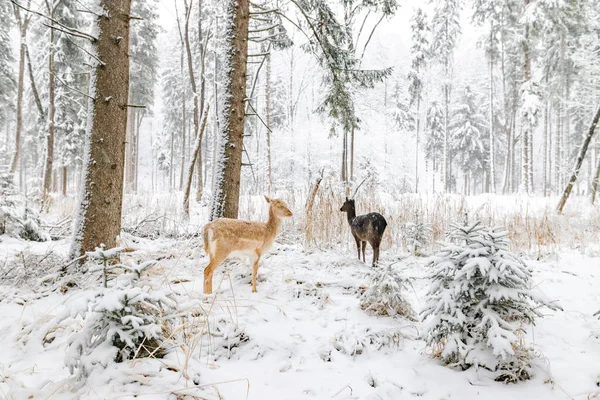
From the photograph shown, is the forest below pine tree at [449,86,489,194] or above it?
below

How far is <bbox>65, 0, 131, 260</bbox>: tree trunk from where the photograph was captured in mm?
3506

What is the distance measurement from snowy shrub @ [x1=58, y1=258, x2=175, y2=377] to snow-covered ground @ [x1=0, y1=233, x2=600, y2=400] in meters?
0.09

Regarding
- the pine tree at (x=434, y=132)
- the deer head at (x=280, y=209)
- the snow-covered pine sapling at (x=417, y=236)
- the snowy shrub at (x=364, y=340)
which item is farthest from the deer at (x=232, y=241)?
the pine tree at (x=434, y=132)

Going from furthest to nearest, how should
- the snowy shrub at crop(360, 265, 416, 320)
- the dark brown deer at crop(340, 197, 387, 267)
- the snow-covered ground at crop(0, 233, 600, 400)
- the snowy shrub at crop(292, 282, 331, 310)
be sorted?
1. the dark brown deer at crop(340, 197, 387, 267)
2. the snowy shrub at crop(292, 282, 331, 310)
3. the snowy shrub at crop(360, 265, 416, 320)
4. the snow-covered ground at crop(0, 233, 600, 400)

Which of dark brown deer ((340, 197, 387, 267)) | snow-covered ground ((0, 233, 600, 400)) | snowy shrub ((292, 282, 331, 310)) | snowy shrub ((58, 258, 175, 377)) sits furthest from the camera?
dark brown deer ((340, 197, 387, 267))

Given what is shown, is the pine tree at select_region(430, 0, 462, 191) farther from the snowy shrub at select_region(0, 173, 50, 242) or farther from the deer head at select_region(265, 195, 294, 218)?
the snowy shrub at select_region(0, 173, 50, 242)

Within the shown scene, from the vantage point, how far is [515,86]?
24344mm

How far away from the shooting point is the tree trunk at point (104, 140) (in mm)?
3506

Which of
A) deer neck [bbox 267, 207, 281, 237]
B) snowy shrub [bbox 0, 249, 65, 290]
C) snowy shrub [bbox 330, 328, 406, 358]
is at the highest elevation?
deer neck [bbox 267, 207, 281, 237]

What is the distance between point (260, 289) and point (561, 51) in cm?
2472

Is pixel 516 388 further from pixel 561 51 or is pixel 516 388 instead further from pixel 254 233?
pixel 561 51

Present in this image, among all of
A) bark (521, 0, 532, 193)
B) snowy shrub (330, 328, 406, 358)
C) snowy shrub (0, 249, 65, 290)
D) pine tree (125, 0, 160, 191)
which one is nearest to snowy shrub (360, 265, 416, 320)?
snowy shrub (330, 328, 406, 358)

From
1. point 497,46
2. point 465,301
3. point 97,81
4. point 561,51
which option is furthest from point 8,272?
point 497,46

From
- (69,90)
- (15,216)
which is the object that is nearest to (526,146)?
(15,216)
